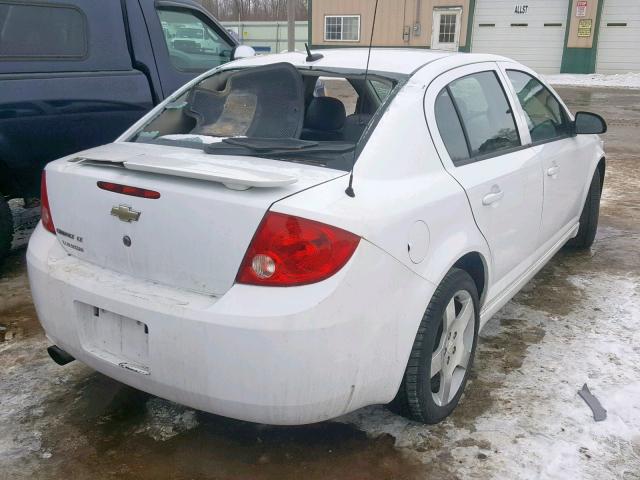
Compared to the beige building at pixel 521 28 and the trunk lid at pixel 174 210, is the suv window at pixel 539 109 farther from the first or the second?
the beige building at pixel 521 28

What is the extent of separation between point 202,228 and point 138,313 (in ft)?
1.25

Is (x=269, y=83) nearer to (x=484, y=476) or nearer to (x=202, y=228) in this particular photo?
(x=202, y=228)

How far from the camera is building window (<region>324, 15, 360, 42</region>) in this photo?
2620 cm

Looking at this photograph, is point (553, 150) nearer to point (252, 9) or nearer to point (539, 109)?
point (539, 109)

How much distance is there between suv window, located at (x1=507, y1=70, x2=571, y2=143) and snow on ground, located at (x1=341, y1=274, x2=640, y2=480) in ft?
3.73

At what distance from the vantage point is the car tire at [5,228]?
13.5 ft

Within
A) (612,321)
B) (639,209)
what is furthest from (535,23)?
(612,321)

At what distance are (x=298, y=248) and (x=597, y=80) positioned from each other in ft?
76.5

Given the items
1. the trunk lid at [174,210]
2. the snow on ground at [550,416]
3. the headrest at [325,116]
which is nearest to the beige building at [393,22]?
the headrest at [325,116]

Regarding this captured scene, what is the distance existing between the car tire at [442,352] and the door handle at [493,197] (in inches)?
14.3

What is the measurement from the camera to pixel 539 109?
368 cm

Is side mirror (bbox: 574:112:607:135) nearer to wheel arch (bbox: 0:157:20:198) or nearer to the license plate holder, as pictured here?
the license plate holder

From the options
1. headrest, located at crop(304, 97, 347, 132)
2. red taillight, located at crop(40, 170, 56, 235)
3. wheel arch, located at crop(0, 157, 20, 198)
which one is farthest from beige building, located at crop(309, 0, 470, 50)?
red taillight, located at crop(40, 170, 56, 235)

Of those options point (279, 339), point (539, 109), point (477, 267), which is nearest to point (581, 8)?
point (539, 109)
